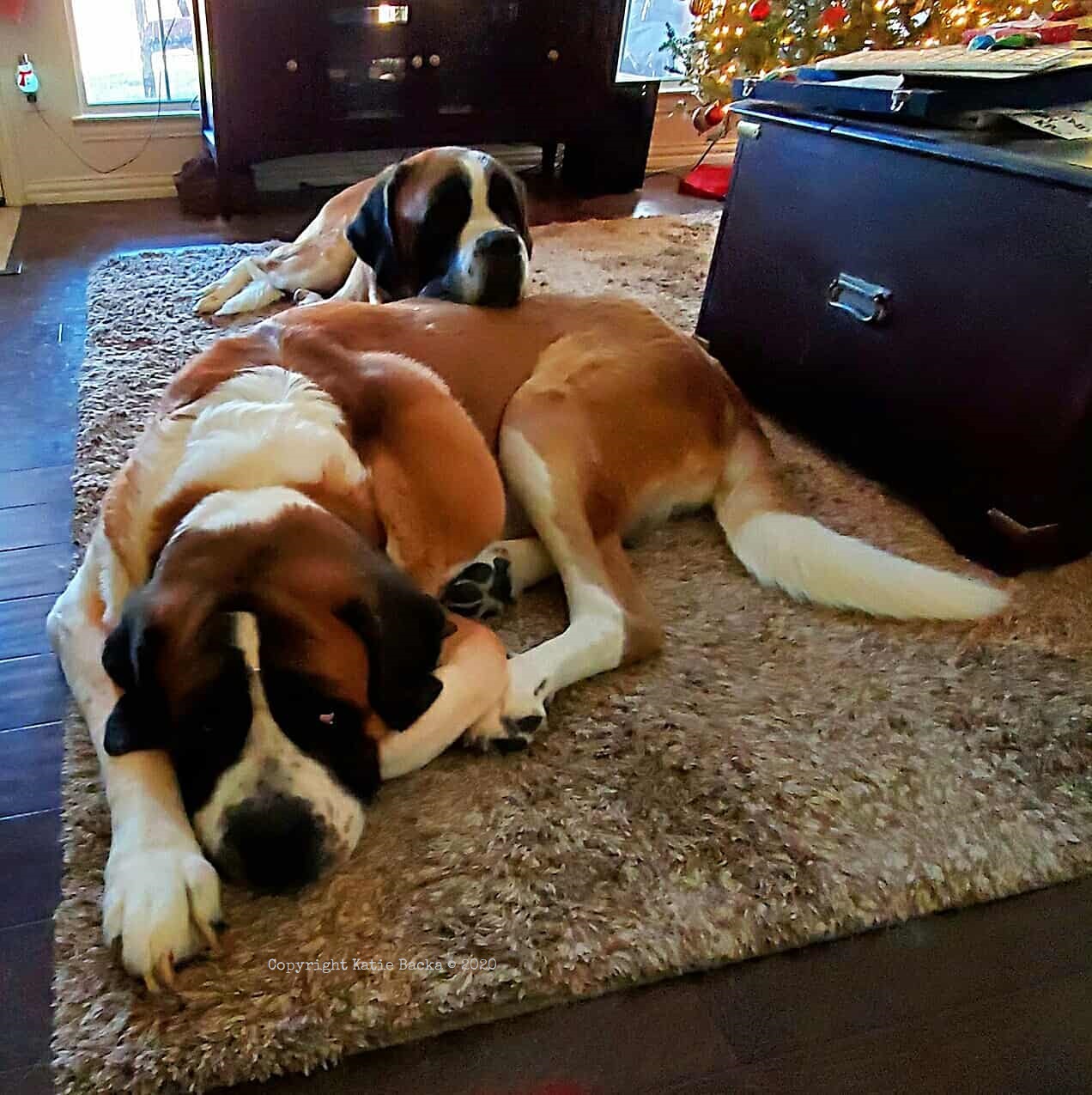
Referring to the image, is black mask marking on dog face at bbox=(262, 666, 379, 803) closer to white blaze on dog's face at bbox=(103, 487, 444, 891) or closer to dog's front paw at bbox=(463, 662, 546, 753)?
white blaze on dog's face at bbox=(103, 487, 444, 891)

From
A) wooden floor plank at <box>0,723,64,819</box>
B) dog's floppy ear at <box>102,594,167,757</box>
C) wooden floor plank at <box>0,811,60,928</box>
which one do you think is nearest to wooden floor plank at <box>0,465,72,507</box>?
wooden floor plank at <box>0,723,64,819</box>

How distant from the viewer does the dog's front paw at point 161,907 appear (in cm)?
96

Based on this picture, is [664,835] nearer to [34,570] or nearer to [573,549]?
[573,549]

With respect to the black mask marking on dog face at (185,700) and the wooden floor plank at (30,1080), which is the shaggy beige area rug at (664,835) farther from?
the black mask marking on dog face at (185,700)

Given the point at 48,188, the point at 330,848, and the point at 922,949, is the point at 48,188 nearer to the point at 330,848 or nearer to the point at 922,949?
the point at 330,848

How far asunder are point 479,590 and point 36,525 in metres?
0.80

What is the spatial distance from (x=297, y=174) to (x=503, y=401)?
2.77 meters

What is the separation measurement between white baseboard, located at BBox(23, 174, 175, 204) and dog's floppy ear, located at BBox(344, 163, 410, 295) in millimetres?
1840

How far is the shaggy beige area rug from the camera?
0.97 m

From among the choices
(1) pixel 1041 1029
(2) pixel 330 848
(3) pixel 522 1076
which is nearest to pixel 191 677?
(2) pixel 330 848

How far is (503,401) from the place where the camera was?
163 cm

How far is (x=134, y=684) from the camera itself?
1.01 m

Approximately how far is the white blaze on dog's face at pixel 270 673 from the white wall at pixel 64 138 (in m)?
3.17

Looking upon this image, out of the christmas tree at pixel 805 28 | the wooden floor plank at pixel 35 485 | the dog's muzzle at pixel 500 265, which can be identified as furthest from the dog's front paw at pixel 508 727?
the christmas tree at pixel 805 28
